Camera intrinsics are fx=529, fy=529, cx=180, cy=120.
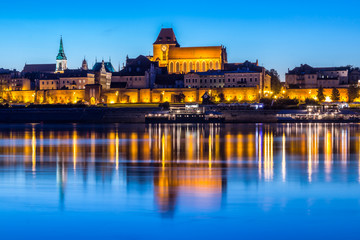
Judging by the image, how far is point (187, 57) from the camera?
97.6 metres

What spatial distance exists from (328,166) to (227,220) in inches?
333

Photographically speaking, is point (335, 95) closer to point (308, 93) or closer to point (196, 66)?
point (308, 93)

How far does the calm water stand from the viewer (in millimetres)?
8523

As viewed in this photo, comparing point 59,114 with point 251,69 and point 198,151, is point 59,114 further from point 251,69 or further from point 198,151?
point 198,151

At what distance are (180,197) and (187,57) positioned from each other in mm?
87647

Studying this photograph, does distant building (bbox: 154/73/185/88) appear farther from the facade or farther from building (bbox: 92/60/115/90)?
the facade

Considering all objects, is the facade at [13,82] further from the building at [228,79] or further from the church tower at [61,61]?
the building at [228,79]

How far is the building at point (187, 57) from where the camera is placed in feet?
317

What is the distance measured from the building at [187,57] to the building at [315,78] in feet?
42.7

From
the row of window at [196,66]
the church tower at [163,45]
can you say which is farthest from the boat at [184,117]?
the church tower at [163,45]

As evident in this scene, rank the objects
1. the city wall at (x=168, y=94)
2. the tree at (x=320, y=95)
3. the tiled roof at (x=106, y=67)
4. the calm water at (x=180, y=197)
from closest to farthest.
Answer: the calm water at (x=180, y=197)
the tree at (x=320, y=95)
the city wall at (x=168, y=94)
the tiled roof at (x=106, y=67)

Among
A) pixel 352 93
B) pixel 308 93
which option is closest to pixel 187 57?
pixel 308 93

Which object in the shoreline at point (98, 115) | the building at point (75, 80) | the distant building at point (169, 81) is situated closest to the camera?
the shoreline at point (98, 115)

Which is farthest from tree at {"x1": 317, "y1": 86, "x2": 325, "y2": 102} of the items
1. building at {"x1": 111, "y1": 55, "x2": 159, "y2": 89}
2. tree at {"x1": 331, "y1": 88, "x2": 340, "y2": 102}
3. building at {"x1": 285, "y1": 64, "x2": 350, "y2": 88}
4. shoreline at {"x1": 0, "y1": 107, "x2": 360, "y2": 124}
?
building at {"x1": 111, "y1": 55, "x2": 159, "y2": 89}
